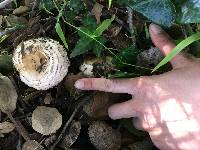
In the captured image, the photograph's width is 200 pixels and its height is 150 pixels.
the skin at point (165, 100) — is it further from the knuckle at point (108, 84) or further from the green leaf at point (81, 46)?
the green leaf at point (81, 46)

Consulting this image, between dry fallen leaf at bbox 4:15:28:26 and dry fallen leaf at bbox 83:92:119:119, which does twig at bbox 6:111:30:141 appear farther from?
dry fallen leaf at bbox 4:15:28:26

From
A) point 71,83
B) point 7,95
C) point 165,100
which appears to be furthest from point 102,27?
point 7,95

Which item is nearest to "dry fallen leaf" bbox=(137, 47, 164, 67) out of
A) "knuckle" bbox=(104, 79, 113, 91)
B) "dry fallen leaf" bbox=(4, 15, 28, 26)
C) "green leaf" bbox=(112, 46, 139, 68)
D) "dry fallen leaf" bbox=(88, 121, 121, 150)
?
"green leaf" bbox=(112, 46, 139, 68)

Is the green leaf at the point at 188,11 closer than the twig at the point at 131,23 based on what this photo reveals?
Yes

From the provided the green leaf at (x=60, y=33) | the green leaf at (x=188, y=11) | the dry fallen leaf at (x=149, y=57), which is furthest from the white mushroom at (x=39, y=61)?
the green leaf at (x=188, y=11)

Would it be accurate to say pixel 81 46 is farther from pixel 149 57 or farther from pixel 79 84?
pixel 149 57

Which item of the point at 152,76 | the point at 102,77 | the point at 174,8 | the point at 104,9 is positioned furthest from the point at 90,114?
the point at 174,8

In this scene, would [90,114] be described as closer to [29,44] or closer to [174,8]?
[29,44]
